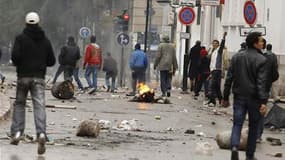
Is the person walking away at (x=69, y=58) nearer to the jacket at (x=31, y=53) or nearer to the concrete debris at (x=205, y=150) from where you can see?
the concrete debris at (x=205, y=150)

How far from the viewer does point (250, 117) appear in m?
12.7

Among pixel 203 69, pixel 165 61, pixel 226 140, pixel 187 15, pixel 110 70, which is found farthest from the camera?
pixel 110 70

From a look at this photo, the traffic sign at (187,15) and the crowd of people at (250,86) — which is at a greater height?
the traffic sign at (187,15)

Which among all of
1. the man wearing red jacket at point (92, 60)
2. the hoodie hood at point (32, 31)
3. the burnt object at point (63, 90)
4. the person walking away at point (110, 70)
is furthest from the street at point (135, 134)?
the person walking away at point (110, 70)

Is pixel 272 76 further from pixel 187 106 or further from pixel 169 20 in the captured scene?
pixel 169 20

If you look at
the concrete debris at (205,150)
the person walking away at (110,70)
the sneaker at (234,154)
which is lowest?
the person walking away at (110,70)

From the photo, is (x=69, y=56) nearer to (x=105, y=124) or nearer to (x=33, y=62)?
(x=105, y=124)

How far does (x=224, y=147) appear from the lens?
14.7 metres

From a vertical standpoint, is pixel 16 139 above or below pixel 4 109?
above

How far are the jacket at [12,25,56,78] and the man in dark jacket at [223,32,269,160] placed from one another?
260cm

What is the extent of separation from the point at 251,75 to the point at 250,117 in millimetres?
601

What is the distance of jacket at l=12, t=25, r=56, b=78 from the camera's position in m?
13.0

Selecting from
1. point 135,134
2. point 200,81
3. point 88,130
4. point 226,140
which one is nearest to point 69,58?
point 200,81

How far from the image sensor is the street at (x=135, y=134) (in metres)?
13.0
